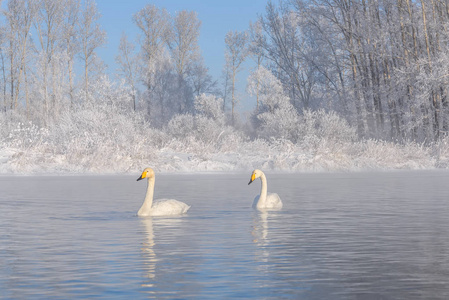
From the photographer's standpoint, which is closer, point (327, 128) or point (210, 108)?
point (327, 128)

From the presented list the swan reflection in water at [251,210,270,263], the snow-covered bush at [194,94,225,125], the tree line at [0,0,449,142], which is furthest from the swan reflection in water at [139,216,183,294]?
the snow-covered bush at [194,94,225,125]

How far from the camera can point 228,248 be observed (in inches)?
309

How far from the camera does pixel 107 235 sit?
360 inches

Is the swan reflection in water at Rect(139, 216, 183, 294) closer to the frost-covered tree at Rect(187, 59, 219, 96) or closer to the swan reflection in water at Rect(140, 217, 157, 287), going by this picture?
the swan reflection in water at Rect(140, 217, 157, 287)

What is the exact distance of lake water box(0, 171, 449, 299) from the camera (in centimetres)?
563

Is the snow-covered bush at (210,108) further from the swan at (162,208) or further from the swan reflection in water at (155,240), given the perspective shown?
the swan reflection in water at (155,240)

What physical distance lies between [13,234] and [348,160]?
62.9ft

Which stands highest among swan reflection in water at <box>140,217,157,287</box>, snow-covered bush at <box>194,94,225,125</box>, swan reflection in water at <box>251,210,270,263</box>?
snow-covered bush at <box>194,94,225,125</box>

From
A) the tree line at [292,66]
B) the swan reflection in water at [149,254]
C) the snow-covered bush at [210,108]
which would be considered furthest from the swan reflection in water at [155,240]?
the snow-covered bush at [210,108]

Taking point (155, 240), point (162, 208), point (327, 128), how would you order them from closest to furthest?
point (155, 240) < point (162, 208) < point (327, 128)

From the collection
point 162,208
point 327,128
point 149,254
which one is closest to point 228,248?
point 149,254

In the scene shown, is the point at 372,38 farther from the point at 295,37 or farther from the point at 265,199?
the point at 265,199

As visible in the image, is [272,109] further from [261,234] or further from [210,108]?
[261,234]

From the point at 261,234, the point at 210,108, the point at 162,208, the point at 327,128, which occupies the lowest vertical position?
the point at 261,234
